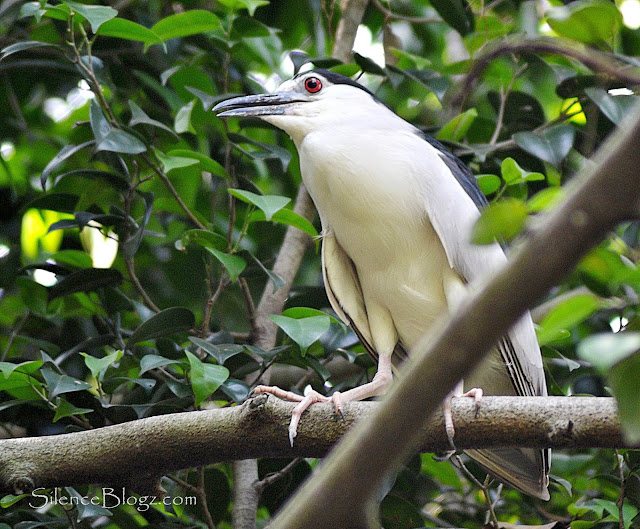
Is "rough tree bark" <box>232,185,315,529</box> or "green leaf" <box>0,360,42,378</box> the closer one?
"green leaf" <box>0,360,42,378</box>

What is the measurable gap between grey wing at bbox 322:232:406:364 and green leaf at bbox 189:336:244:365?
43 centimetres

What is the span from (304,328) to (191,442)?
0.44 meters

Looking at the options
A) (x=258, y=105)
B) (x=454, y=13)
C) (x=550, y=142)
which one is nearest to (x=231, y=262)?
(x=258, y=105)

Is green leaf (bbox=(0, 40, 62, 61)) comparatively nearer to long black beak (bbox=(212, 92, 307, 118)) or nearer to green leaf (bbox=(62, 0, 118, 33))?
green leaf (bbox=(62, 0, 118, 33))

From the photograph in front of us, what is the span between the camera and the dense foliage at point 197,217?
6.82 ft

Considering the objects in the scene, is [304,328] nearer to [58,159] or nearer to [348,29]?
[58,159]

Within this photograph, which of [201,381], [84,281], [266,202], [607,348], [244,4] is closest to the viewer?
[607,348]

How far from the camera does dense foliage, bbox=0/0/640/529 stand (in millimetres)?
2080

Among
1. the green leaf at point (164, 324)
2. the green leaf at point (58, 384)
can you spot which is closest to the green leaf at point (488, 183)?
the green leaf at point (164, 324)

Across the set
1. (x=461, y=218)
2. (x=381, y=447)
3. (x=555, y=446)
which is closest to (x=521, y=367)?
(x=461, y=218)

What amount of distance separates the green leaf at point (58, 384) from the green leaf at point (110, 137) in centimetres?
66

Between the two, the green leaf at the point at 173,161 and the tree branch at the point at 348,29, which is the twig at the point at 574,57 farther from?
the tree branch at the point at 348,29

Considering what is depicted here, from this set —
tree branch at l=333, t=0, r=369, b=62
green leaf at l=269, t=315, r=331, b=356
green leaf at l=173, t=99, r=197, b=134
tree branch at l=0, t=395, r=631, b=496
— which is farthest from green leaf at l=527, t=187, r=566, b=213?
tree branch at l=333, t=0, r=369, b=62

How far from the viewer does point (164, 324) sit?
212 centimetres
